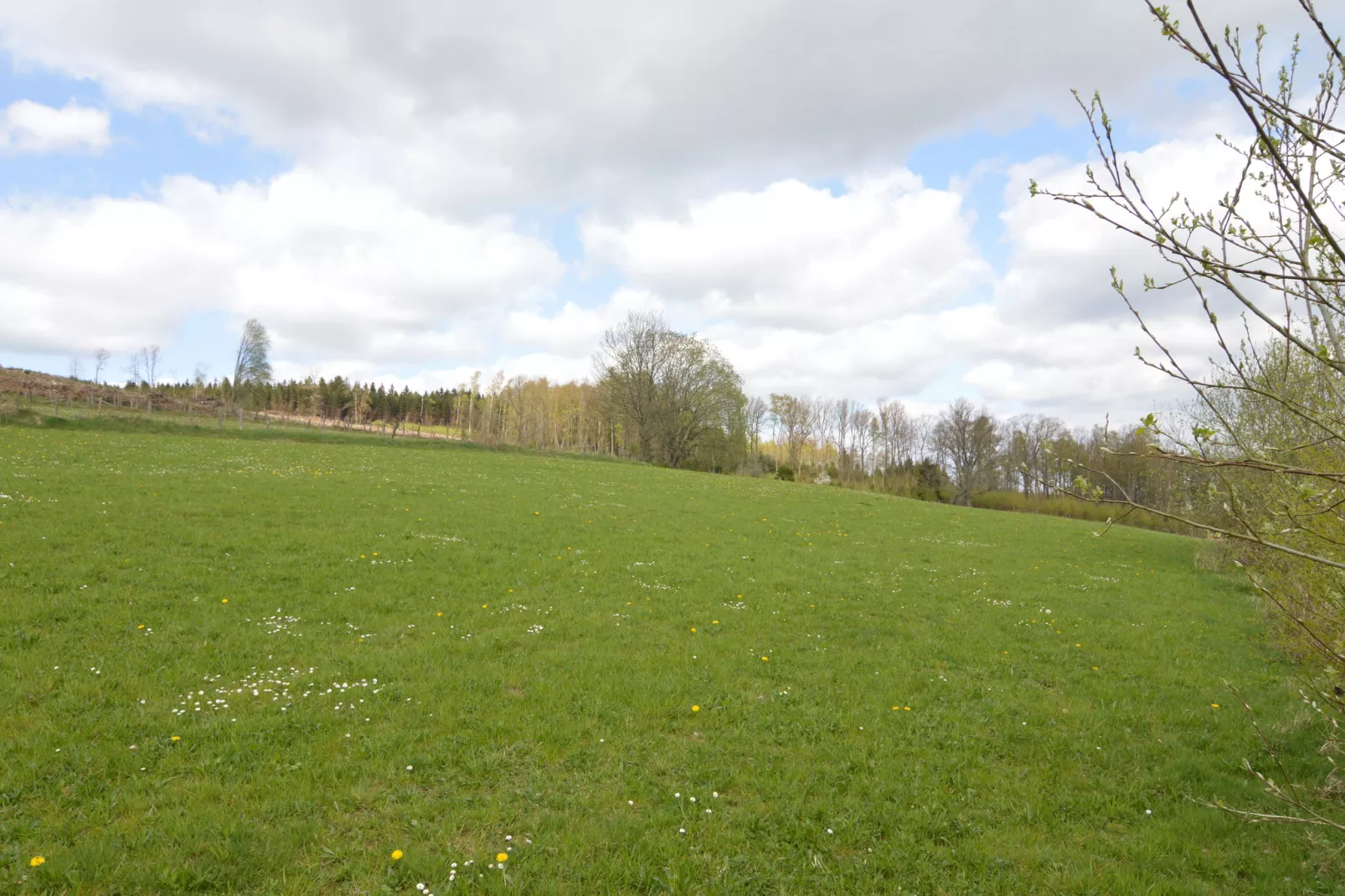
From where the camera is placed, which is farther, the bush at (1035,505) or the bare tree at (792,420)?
the bare tree at (792,420)

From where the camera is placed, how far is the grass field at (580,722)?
15.5 feet

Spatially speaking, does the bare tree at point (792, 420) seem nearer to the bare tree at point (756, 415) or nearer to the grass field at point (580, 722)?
the bare tree at point (756, 415)

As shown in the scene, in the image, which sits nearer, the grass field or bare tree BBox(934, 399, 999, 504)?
the grass field

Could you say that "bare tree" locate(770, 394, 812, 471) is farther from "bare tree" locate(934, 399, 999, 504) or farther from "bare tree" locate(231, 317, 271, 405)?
"bare tree" locate(231, 317, 271, 405)

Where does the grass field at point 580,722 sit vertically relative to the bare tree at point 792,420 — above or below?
below

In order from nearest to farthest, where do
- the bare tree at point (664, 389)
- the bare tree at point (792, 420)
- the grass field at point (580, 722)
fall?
1. the grass field at point (580, 722)
2. the bare tree at point (664, 389)
3. the bare tree at point (792, 420)

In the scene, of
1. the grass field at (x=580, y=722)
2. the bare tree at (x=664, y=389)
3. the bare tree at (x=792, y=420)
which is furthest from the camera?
the bare tree at (x=792, y=420)

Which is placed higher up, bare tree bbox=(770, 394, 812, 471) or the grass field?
bare tree bbox=(770, 394, 812, 471)

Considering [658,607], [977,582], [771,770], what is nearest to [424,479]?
[658,607]

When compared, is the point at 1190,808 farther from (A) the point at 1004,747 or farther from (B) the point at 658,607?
(B) the point at 658,607

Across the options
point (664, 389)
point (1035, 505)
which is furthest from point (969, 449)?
point (664, 389)

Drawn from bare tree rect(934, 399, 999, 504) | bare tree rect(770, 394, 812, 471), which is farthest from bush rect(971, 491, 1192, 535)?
bare tree rect(770, 394, 812, 471)

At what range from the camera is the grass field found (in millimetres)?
4719

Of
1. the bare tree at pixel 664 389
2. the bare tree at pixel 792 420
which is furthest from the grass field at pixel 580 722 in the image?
the bare tree at pixel 792 420
